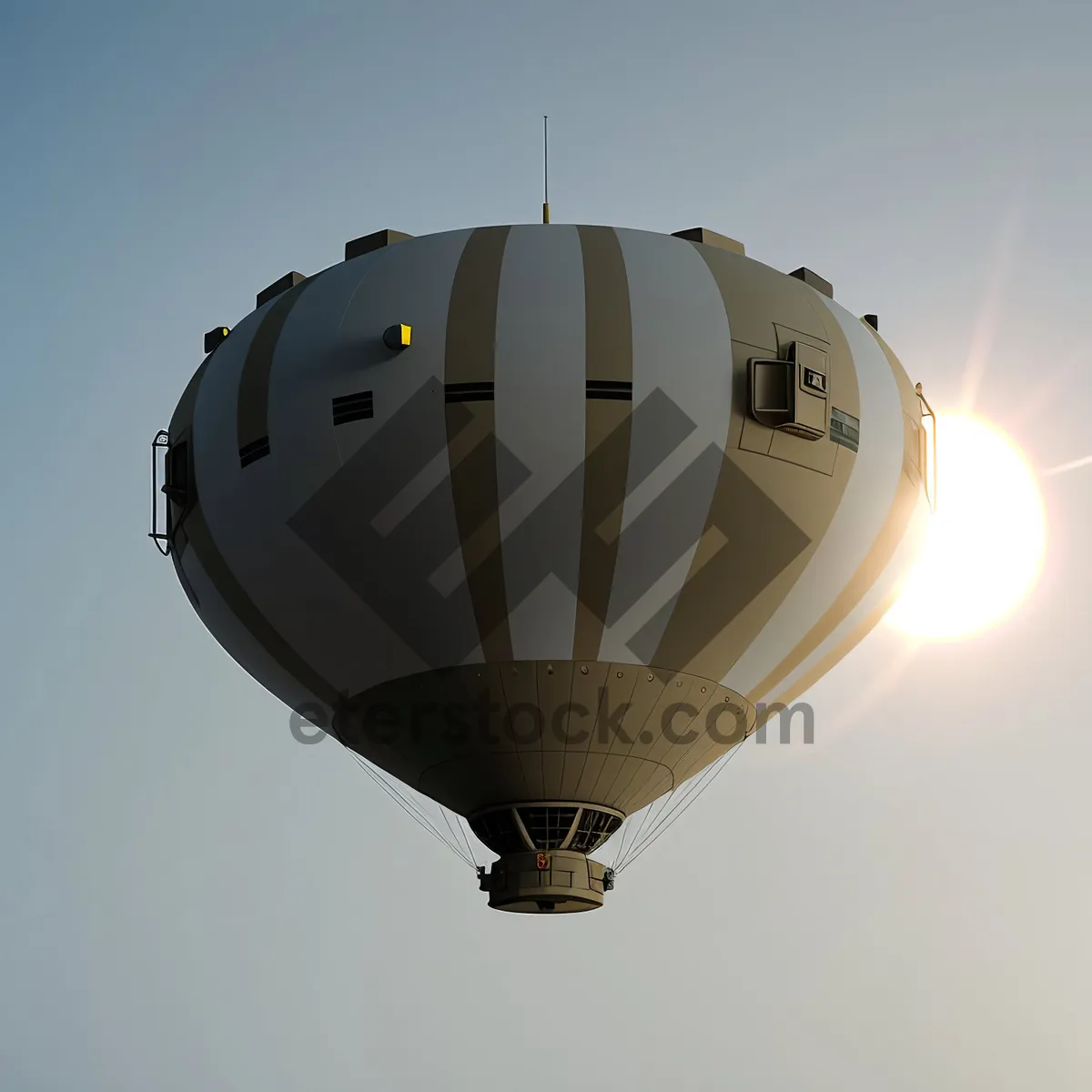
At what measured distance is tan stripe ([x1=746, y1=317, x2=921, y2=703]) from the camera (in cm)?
2528

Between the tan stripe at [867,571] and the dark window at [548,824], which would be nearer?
the dark window at [548,824]

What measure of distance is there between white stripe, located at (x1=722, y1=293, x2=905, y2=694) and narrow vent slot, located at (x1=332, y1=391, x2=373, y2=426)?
15.2 ft

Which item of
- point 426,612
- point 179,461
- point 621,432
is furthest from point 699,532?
point 179,461

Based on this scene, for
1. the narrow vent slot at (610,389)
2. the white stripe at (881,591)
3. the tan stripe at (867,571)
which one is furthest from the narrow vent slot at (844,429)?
the narrow vent slot at (610,389)

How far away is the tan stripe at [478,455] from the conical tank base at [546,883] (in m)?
2.23

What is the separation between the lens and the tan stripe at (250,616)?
25203 mm

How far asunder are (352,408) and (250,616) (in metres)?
2.88

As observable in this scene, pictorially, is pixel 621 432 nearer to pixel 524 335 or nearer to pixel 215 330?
pixel 524 335

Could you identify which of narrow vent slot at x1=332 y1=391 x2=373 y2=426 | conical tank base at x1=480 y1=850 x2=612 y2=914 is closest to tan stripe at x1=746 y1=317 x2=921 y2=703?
conical tank base at x1=480 y1=850 x2=612 y2=914

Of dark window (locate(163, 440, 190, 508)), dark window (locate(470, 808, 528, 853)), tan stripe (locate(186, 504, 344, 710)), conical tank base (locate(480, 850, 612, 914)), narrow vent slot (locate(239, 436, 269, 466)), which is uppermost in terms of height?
dark window (locate(163, 440, 190, 508))

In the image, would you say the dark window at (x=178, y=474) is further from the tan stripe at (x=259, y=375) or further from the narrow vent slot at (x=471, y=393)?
the narrow vent slot at (x=471, y=393)

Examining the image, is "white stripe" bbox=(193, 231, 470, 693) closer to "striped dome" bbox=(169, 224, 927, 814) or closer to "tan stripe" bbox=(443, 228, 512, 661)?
"striped dome" bbox=(169, 224, 927, 814)

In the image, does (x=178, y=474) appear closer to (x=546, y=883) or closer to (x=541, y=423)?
(x=541, y=423)

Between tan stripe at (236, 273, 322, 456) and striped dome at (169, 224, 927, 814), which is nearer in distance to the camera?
striped dome at (169, 224, 927, 814)
